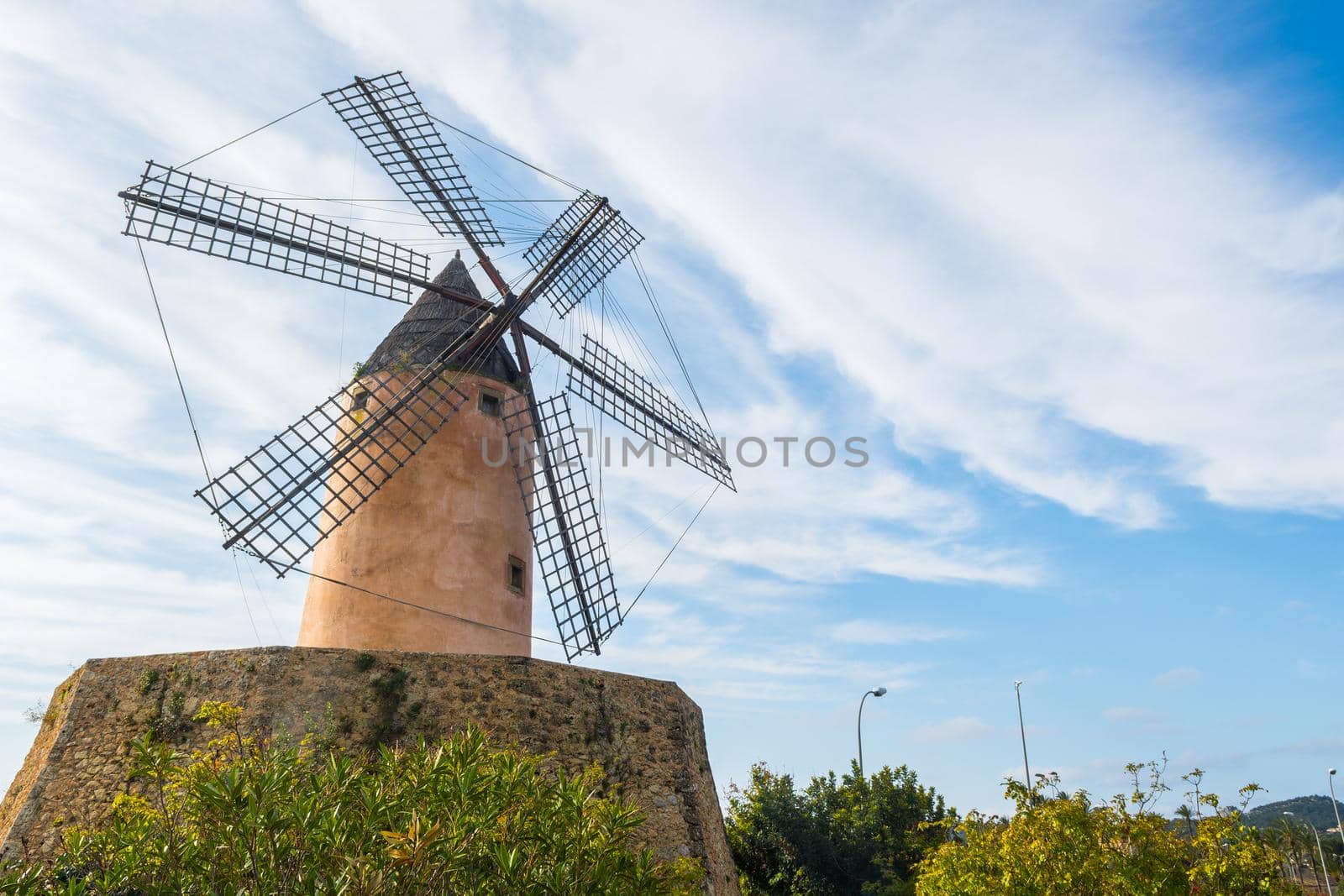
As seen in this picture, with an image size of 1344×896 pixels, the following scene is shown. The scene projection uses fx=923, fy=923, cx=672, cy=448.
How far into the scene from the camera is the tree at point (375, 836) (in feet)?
11.2

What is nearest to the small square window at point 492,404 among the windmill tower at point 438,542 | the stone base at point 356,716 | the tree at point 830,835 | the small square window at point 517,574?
the windmill tower at point 438,542

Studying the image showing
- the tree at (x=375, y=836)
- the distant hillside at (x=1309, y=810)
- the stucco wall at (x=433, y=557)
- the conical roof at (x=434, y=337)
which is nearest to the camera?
the tree at (x=375, y=836)

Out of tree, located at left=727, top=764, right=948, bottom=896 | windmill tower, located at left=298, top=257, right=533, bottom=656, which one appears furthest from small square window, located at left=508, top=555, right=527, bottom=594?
tree, located at left=727, top=764, right=948, bottom=896

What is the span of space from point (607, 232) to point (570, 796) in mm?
8565

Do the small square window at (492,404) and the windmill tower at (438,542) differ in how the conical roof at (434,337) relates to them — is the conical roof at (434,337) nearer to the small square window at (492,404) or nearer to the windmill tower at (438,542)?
the windmill tower at (438,542)

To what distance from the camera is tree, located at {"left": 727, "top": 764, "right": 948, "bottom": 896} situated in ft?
35.5

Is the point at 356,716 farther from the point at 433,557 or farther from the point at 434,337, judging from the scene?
the point at 434,337

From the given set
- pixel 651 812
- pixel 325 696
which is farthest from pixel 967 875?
pixel 325 696

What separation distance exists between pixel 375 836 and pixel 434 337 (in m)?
7.07

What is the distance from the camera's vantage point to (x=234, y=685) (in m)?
6.89

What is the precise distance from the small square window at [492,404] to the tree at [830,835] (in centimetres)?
550

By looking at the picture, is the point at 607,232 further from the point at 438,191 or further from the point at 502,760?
the point at 502,760

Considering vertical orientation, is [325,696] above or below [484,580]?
below

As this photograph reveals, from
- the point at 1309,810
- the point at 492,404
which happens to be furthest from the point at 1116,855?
the point at 1309,810
